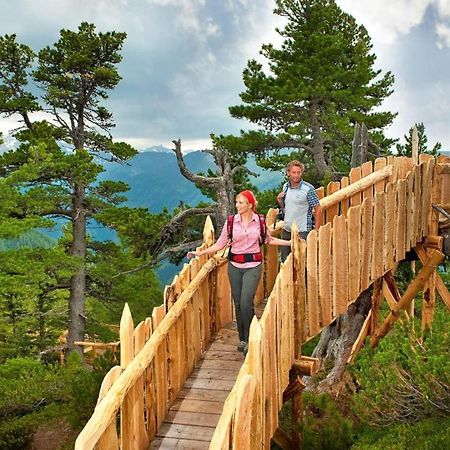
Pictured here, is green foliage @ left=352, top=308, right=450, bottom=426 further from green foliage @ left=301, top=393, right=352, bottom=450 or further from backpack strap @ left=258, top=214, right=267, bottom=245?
→ backpack strap @ left=258, top=214, right=267, bottom=245

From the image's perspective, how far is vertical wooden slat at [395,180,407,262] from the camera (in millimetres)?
6496

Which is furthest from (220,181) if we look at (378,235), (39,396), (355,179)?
(378,235)

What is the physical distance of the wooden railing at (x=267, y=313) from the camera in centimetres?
308

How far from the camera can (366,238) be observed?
5.64m

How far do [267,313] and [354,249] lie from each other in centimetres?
207

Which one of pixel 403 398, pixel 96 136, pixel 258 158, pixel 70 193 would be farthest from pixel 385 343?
pixel 96 136

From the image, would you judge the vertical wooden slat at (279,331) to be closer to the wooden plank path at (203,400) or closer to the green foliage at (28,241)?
the wooden plank path at (203,400)

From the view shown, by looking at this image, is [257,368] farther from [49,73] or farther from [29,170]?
[49,73]

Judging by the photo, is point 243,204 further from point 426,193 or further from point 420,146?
point 420,146

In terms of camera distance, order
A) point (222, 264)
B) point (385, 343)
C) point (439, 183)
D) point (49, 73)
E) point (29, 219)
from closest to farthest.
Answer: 1. point (385, 343)
2. point (222, 264)
3. point (439, 183)
4. point (29, 219)
5. point (49, 73)

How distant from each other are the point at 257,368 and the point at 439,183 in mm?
5864

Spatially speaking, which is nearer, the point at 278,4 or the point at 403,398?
the point at 403,398

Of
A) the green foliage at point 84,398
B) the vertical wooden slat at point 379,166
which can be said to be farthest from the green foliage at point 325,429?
the green foliage at point 84,398

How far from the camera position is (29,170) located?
14930 mm
